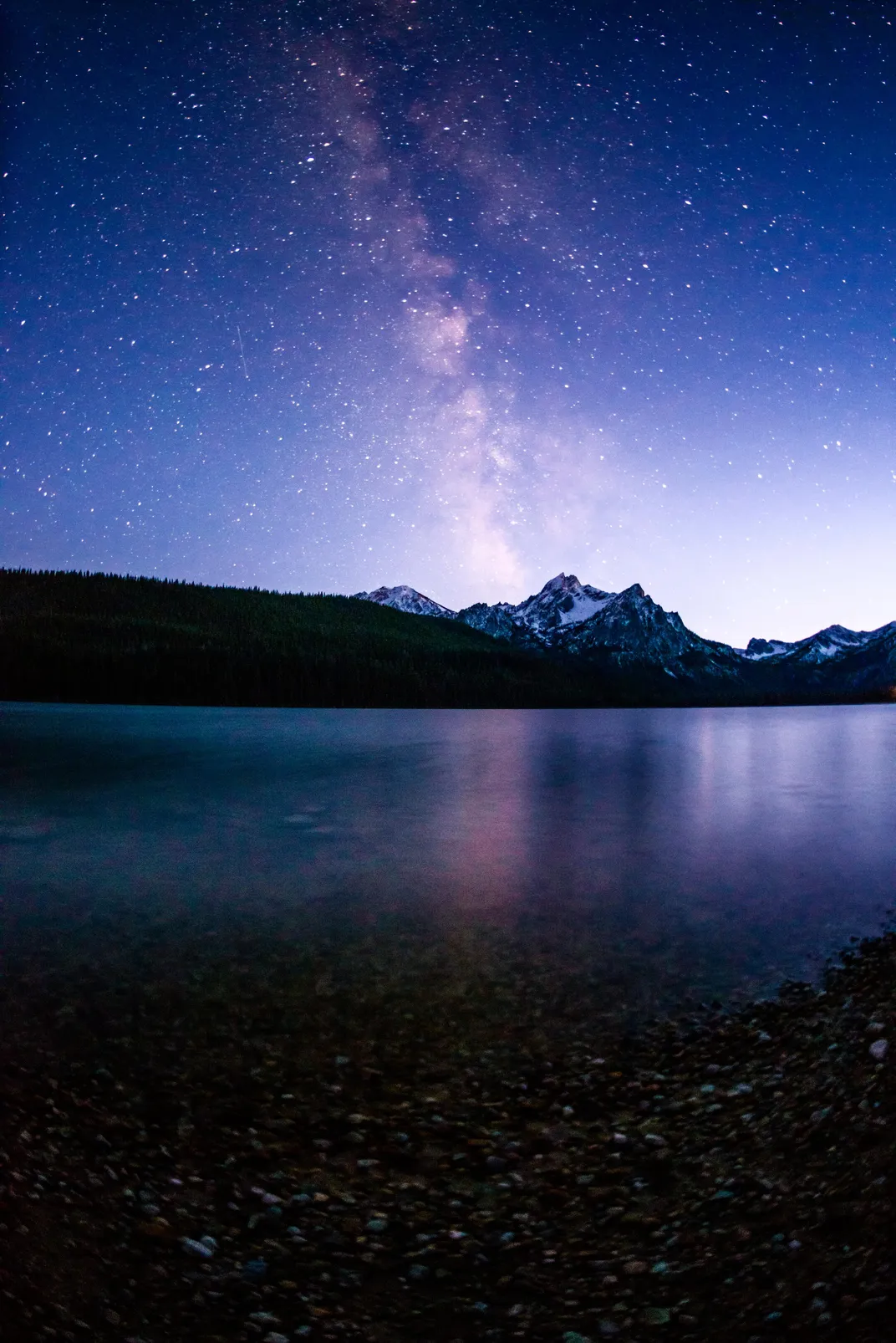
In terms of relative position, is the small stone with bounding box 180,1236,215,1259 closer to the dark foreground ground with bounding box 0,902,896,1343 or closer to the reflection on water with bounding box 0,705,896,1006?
the dark foreground ground with bounding box 0,902,896,1343

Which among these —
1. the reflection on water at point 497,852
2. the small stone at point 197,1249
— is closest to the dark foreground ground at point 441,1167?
the small stone at point 197,1249

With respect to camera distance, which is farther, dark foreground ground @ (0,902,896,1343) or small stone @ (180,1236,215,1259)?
small stone @ (180,1236,215,1259)

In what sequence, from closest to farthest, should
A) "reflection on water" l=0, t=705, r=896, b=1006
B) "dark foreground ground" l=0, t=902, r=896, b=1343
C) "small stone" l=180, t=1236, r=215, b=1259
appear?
"dark foreground ground" l=0, t=902, r=896, b=1343 → "small stone" l=180, t=1236, r=215, b=1259 → "reflection on water" l=0, t=705, r=896, b=1006

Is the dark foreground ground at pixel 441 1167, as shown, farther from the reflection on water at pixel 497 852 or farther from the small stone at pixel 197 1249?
the reflection on water at pixel 497 852

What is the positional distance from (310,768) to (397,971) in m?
45.2

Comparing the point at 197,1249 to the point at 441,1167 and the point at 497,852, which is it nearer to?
the point at 441,1167

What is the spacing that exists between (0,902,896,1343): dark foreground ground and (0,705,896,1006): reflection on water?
3000mm

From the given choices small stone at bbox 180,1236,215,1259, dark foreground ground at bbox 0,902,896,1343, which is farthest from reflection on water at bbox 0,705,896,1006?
small stone at bbox 180,1236,215,1259

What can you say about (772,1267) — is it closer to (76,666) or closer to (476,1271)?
(476,1271)

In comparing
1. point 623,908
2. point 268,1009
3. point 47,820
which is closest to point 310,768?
point 47,820

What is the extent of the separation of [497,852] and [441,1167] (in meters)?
18.2

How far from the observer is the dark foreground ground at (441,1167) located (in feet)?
15.8

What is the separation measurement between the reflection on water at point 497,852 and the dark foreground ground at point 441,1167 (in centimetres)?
300

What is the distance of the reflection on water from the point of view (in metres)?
14.5
